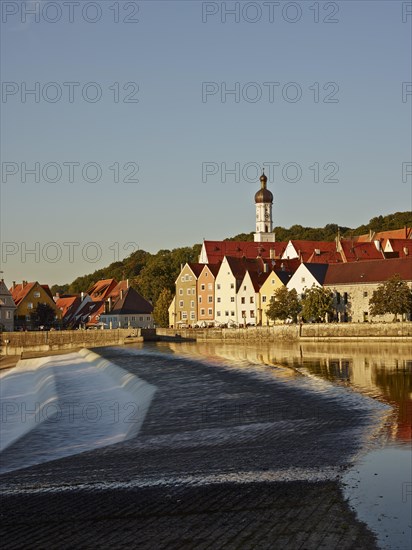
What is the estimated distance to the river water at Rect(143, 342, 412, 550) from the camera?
43.9 feet

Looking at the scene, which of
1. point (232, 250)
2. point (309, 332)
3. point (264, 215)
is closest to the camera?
point (309, 332)

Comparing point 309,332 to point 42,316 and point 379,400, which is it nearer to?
point 42,316

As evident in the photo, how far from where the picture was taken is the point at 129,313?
349ft

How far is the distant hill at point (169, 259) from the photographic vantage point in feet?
416

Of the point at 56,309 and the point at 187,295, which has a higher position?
the point at 187,295

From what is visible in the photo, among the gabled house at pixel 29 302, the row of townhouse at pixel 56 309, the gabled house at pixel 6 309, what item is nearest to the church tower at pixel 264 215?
the row of townhouse at pixel 56 309

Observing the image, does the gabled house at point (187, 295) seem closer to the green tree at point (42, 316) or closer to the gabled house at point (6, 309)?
the green tree at point (42, 316)

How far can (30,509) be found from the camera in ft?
46.5

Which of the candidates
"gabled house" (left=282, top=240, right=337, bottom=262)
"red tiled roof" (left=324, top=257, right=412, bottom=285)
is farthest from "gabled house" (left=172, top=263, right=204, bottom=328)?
"red tiled roof" (left=324, top=257, right=412, bottom=285)

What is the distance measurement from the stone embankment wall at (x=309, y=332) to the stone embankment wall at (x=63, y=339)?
5271 millimetres

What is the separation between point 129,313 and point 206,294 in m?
11.5

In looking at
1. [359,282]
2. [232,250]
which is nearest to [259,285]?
[232,250]

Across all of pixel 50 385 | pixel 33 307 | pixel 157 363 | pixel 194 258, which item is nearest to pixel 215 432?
pixel 50 385

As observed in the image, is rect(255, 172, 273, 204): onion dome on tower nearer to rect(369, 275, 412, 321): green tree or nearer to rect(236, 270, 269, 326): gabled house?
rect(236, 270, 269, 326): gabled house
